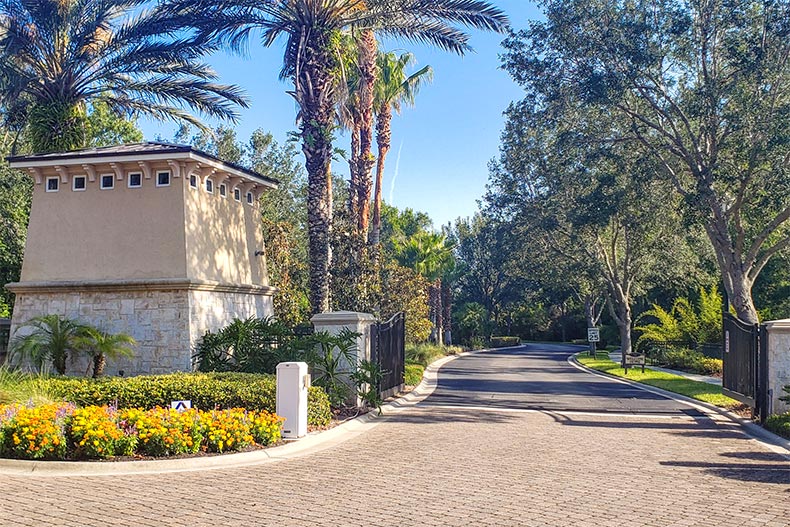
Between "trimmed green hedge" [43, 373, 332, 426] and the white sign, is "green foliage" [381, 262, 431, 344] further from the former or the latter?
the white sign

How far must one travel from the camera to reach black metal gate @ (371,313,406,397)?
1711 cm

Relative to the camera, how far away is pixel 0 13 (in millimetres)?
18922

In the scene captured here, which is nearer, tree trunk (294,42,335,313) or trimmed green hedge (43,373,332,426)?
trimmed green hedge (43,373,332,426)

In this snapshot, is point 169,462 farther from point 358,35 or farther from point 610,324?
point 610,324

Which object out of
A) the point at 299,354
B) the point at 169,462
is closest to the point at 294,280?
the point at 299,354

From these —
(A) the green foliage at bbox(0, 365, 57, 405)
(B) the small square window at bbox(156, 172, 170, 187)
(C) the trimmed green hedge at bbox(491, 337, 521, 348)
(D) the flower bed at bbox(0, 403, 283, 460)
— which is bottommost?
(C) the trimmed green hedge at bbox(491, 337, 521, 348)

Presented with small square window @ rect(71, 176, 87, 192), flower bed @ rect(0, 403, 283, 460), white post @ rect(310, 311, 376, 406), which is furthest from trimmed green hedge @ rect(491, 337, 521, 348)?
flower bed @ rect(0, 403, 283, 460)

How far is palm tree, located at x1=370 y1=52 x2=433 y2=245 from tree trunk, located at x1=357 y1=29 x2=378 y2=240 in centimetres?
283

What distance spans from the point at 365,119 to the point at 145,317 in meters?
17.8

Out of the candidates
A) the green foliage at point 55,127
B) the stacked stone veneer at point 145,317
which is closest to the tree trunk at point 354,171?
the green foliage at point 55,127

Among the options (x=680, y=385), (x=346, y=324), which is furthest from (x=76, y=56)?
(x=680, y=385)

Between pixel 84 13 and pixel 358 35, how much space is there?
24.5 ft

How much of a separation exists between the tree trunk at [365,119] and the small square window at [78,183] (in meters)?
12.6

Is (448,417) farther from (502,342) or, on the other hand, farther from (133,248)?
(502,342)
